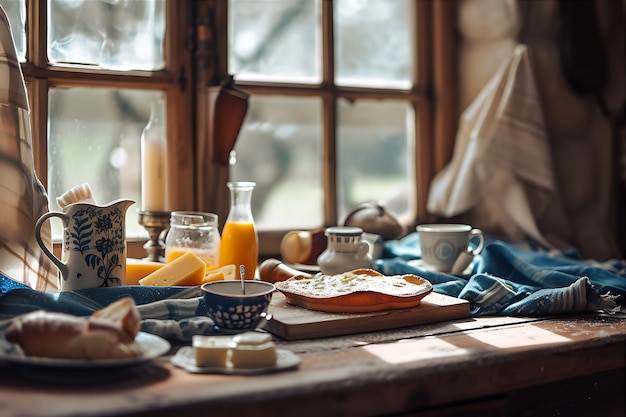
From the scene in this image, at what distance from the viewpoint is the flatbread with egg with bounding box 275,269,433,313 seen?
3.51 ft

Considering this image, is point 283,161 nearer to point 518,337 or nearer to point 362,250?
point 362,250

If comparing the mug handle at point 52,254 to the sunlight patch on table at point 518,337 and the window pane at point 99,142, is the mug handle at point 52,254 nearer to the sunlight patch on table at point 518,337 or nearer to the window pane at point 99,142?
the window pane at point 99,142

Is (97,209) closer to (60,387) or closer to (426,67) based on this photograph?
(60,387)

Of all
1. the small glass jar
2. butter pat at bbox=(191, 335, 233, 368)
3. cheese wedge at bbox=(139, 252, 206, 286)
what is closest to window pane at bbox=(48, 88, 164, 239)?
the small glass jar

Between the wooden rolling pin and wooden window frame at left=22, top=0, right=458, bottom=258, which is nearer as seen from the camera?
the wooden rolling pin

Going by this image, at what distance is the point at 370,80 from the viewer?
1825mm

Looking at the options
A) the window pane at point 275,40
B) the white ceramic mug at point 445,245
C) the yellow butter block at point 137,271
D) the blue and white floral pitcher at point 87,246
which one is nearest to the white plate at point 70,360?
the blue and white floral pitcher at point 87,246

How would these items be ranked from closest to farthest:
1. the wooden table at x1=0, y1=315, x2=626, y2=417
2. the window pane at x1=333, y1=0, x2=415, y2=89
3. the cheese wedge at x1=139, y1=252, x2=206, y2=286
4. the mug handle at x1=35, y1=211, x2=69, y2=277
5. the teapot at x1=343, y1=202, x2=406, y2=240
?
1. the wooden table at x1=0, y1=315, x2=626, y2=417
2. the mug handle at x1=35, y1=211, x2=69, y2=277
3. the cheese wedge at x1=139, y1=252, x2=206, y2=286
4. the teapot at x1=343, y1=202, x2=406, y2=240
5. the window pane at x1=333, y1=0, x2=415, y2=89

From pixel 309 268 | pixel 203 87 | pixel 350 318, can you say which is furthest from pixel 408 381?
pixel 203 87

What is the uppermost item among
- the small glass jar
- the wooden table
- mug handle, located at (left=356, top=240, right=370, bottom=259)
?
the small glass jar

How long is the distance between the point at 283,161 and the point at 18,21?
65 centimetres

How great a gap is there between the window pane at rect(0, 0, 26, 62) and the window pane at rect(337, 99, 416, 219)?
737 millimetres

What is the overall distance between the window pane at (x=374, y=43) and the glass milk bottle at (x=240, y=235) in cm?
57

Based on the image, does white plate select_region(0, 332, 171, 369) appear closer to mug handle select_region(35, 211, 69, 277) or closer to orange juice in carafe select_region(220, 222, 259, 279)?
mug handle select_region(35, 211, 69, 277)
